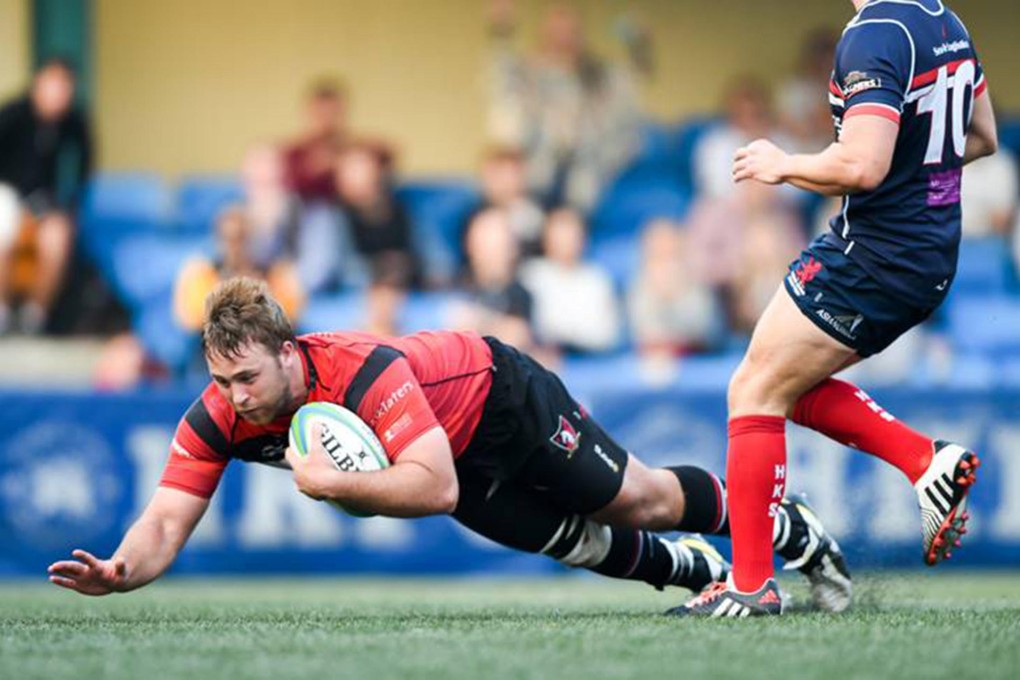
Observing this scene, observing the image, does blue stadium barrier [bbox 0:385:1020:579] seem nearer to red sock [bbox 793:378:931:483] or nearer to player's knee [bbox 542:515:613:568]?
player's knee [bbox 542:515:613:568]

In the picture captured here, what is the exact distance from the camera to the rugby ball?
4992 mm

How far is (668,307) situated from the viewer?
12.5 metres

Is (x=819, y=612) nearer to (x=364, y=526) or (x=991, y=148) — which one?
(x=991, y=148)

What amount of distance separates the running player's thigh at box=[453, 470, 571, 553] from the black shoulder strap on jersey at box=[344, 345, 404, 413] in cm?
67

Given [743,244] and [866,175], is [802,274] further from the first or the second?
[743,244]

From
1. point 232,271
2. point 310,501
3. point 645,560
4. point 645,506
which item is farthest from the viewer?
point 232,271

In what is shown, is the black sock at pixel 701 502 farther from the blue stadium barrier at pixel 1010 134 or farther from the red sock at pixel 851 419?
the blue stadium barrier at pixel 1010 134

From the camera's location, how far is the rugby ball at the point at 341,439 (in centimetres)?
499

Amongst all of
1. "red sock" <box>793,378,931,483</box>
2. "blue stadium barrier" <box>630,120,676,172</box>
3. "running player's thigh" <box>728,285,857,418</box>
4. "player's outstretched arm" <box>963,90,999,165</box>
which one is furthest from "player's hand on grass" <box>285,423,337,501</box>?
"blue stadium barrier" <box>630,120,676,172</box>

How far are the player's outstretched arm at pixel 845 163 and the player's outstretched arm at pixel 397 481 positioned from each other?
3.86ft

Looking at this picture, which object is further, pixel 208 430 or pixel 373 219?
pixel 373 219

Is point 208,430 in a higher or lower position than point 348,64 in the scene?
lower

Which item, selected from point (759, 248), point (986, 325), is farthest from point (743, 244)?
point (986, 325)

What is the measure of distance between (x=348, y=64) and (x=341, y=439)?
9.65 meters
